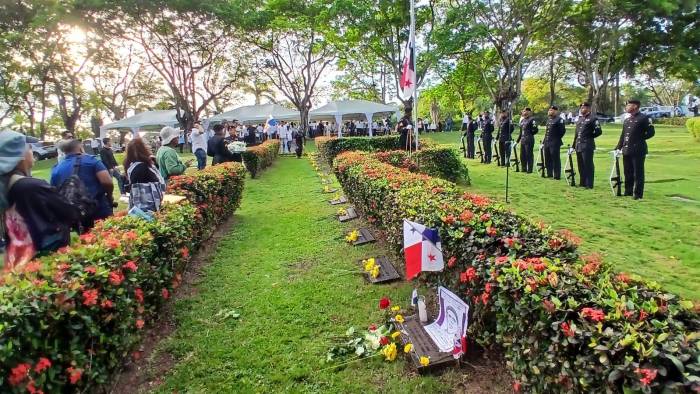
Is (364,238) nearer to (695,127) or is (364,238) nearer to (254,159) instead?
(254,159)

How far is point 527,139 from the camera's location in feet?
36.8

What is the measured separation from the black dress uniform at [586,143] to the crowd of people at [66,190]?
7671 mm

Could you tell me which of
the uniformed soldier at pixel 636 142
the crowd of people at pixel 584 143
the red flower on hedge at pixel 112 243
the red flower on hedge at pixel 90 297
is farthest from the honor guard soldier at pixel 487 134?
the red flower on hedge at pixel 90 297

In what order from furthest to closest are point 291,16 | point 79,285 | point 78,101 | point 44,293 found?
point 78,101
point 291,16
point 79,285
point 44,293

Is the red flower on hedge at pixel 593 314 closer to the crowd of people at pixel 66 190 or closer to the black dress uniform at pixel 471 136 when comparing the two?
the crowd of people at pixel 66 190

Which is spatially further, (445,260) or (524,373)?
(445,260)

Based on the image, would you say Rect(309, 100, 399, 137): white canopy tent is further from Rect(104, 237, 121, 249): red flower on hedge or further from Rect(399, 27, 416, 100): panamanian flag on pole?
Rect(104, 237, 121, 249): red flower on hedge

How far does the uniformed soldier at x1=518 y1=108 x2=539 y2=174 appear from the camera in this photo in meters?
10.9

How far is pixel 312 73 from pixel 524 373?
29.9 m

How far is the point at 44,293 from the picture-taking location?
7.53ft

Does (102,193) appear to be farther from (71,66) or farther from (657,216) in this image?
(71,66)

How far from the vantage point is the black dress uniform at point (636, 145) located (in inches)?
294

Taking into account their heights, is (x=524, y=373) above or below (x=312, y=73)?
below

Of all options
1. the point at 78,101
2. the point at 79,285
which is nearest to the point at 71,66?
the point at 78,101
